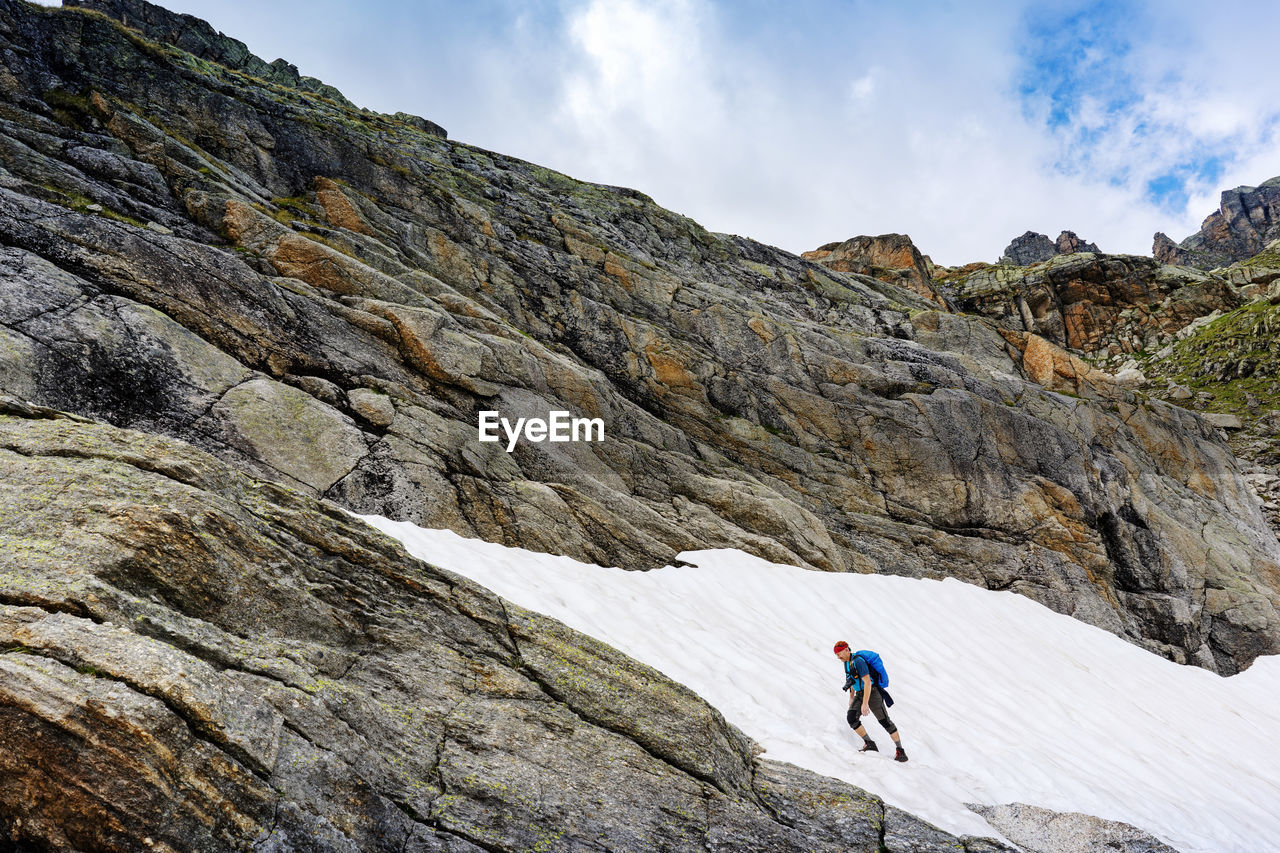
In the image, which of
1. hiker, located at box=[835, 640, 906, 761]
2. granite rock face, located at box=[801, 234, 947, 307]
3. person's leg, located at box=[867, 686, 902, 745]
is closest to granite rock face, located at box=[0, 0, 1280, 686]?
A: hiker, located at box=[835, 640, 906, 761]

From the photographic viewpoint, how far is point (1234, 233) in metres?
178

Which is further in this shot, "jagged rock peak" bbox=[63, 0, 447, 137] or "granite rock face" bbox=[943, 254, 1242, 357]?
"granite rock face" bbox=[943, 254, 1242, 357]

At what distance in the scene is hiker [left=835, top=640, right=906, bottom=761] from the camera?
13.2m

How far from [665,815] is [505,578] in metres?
8.90

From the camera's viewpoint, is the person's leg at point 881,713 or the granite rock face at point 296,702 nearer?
the granite rock face at point 296,702

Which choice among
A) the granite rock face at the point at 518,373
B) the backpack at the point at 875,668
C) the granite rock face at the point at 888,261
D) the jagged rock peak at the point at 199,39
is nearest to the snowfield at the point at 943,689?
the backpack at the point at 875,668

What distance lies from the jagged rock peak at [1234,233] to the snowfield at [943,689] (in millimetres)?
185649

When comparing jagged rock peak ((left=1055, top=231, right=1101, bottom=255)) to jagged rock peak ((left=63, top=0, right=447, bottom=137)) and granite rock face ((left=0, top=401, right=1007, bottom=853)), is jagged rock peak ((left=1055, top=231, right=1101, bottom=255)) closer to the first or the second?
jagged rock peak ((left=63, top=0, right=447, bottom=137))

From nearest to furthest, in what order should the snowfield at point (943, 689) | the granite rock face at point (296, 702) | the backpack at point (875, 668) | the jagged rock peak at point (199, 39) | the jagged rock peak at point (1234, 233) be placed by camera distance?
the granite rock face at point (296, 702)
the snowfield at point (943, 689)
the backpack at point (875, 668)
the jagged rock peak at point (199, 39)
the jagged rock peak at point (1234, 233)

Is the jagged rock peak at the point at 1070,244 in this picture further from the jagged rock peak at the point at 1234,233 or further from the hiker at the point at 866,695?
the hiker at the point at 866,695

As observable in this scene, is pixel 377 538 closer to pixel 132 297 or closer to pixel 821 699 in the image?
pixel 821 699

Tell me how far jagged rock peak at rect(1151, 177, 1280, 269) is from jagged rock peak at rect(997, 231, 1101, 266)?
733 inches

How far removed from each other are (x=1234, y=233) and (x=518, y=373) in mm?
234548

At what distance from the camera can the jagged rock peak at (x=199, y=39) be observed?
64062 mm
